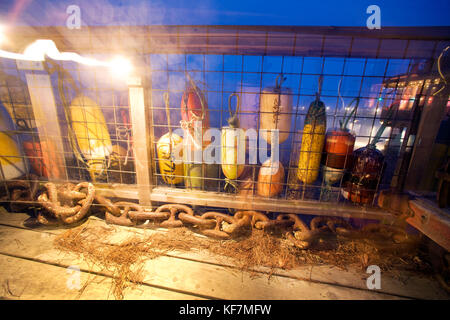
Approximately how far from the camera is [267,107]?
7.99 feet

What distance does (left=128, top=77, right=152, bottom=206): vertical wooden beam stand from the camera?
2174 mm

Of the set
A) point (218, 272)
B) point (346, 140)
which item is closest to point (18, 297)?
point (218, 272)

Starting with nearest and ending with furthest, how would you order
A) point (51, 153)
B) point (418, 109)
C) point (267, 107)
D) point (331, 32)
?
point (331, 32), point (418, 109), point (267, 107), point (51, 153)

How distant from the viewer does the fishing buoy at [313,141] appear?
229 cm

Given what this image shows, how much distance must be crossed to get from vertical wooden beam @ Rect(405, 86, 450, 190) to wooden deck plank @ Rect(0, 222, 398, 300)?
1.38 meters

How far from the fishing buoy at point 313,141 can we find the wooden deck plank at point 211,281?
1187 millimetres

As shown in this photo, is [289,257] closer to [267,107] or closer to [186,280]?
[186,280]

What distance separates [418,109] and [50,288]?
407cm

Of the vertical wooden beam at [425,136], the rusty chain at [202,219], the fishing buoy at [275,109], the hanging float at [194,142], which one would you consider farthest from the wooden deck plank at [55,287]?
the vertical wooden beam at [425,136]

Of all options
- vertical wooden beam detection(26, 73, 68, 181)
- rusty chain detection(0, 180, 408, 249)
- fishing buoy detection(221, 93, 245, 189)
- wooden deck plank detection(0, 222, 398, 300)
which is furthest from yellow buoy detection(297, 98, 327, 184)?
vertical wooden beam detection(26, 73, 68, 181)

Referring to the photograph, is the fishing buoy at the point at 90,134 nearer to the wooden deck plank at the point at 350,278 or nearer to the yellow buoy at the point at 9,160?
the yellow buoy at the point at 9,160

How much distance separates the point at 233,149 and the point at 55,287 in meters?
2.19

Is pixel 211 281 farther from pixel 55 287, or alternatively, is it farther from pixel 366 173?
pixel 366 173

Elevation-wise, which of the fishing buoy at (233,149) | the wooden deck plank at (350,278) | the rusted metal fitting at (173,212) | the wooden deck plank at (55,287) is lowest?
the wooden deck plank at (55,287)
